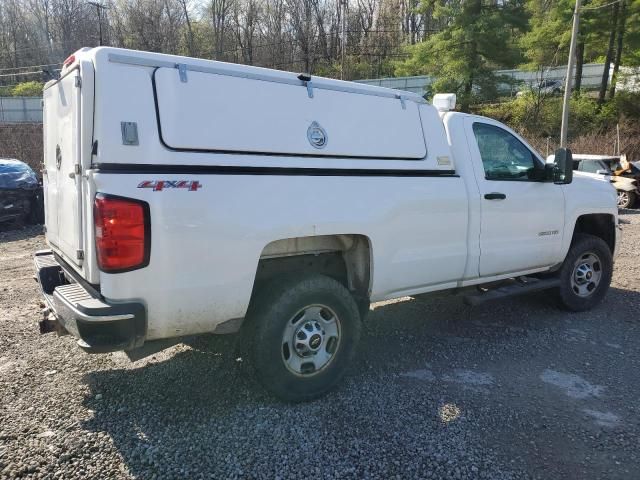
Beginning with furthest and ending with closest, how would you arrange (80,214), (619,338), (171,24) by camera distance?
(171,24), (619,338), (80,214)

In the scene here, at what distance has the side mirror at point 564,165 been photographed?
520 cm

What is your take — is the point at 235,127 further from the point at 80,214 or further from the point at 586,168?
the point at 586,168

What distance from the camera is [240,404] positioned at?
3797mm

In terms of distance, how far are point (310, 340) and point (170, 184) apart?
1.50 meters

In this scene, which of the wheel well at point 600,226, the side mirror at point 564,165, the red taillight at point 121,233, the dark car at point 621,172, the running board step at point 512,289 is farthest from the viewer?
the dark car at point 621,172

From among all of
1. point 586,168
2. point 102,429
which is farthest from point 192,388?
point 586,168

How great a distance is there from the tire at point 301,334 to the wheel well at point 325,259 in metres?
0.15

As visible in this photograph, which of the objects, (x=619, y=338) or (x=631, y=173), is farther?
(x=631, y=173)

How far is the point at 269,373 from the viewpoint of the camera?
360 centimetres

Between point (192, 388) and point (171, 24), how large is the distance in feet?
175

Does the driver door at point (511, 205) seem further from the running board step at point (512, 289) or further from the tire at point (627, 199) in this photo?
the tire at point (627, 199)

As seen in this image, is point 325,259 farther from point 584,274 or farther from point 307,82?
point 584,274

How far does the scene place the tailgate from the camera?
131 inches

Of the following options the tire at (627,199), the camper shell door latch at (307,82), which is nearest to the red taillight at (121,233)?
the camper shell door latch at (307,82)
